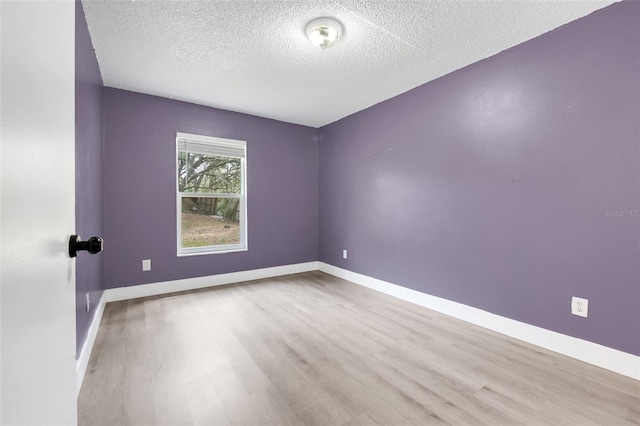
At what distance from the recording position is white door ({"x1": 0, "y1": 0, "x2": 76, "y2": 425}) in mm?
408

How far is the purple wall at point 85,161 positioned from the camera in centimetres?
178

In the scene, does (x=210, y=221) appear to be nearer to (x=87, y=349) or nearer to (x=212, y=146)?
(x=212, y=146)

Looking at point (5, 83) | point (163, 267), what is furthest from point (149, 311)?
point (5, 83)

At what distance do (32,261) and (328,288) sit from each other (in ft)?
10.9

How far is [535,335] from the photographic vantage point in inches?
86.0

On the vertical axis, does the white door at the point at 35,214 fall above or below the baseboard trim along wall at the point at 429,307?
above

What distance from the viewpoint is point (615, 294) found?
6.06 ft

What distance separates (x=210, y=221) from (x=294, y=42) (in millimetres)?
2533

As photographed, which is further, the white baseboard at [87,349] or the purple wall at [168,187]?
the purple wall at [168,187]

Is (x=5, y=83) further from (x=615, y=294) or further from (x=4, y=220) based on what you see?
(x=615, y=294)

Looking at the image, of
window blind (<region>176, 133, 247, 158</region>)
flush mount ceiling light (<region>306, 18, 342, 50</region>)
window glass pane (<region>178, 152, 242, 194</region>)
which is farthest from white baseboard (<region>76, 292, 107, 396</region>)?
flush mount ceiling light (<region>306, 18, 342, 50</region>)

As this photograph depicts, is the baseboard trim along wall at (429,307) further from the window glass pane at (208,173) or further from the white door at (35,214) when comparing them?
the white door at (35,214)

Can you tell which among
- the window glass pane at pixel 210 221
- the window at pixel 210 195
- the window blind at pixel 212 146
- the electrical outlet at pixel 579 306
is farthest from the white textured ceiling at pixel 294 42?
the electrical outlet at pixel 579 306

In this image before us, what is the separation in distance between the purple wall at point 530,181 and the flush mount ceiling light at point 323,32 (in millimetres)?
1336
